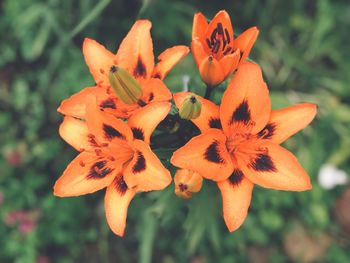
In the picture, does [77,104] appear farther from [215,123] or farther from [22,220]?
[22,220]

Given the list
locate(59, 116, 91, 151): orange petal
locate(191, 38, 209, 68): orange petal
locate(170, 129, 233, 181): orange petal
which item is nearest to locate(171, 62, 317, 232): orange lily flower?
locate(170, 129, 233, 181): orange petal

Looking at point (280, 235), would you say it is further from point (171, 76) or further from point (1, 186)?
point (1, 186)

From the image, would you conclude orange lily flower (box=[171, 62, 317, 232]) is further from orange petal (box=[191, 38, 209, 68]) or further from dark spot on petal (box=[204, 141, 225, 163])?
orange petal (box=[191, 38, 209, 68])

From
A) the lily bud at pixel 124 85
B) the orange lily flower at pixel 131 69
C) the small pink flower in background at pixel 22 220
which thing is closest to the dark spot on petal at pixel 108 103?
the orange lily flower at pixel 131 69

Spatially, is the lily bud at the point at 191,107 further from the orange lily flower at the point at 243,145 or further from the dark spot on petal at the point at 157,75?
the dark spot on petal at the point at 157,75

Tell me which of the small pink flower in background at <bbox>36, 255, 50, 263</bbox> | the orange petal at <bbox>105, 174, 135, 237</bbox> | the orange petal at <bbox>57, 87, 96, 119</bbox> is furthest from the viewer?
the small pink flower in background at <bbox>36, 255, 50, 263</bbox>

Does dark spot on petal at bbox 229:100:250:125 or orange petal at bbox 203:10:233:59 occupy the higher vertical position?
orange petal at bbox 203:10:233:59

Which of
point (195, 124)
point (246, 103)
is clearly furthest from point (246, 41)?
point (195, 124)
